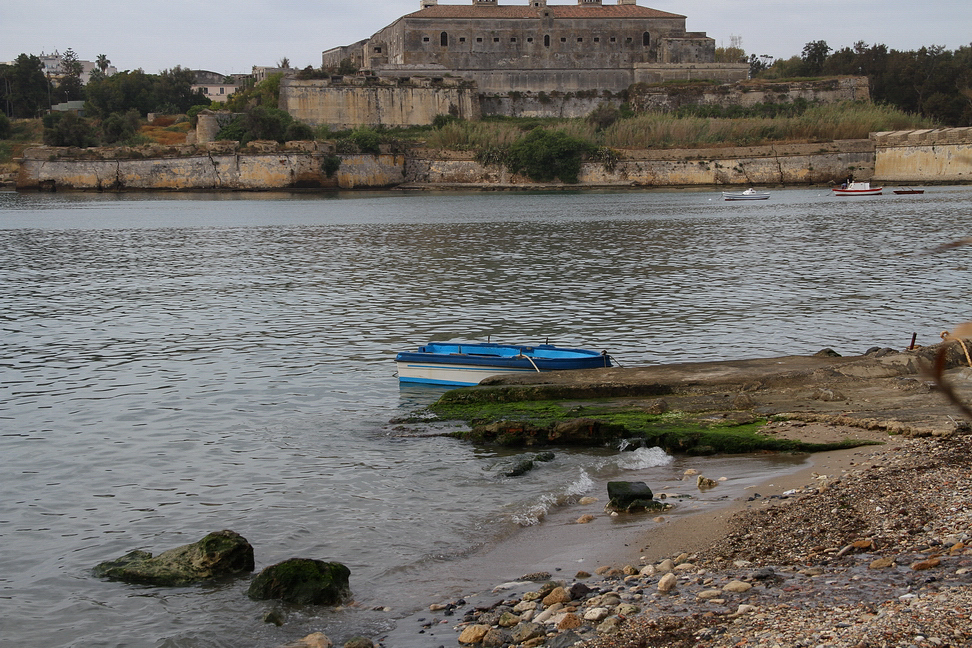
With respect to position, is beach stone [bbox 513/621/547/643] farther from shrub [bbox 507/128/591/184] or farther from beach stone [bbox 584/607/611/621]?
shrub [bbox 507/128/591/184]

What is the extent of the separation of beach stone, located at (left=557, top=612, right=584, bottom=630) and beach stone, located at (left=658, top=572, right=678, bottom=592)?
21.8 inches

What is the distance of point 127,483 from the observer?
831 cm

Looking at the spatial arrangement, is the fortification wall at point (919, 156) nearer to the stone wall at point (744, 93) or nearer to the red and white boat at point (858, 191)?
the red and white boat at point (858, 191)

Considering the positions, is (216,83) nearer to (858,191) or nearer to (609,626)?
(858,191)

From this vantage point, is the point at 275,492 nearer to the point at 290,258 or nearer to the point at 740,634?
the point at 740,634

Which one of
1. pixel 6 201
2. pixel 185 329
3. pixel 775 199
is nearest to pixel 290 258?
pixel 185 329

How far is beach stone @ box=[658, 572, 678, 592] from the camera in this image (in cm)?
488

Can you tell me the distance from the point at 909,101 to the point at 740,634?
7873 centimetres

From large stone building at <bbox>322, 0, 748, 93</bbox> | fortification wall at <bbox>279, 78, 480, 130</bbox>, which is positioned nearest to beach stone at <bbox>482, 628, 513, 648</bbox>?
fortification wall at <bbox>279, 78, 480, 130</bbox>

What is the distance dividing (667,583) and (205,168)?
65.6 meters

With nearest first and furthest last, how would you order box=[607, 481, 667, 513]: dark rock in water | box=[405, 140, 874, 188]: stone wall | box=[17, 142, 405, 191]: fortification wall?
1. box=[607, 481, 667, 513]: dark rock in water
2. box=[405, 140, 874, 188]: stone wall
3. box=[17, 142, 405, 191]: fortification wall

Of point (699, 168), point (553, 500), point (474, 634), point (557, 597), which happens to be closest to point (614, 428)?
point (553, 500)

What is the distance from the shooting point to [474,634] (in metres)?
4.68

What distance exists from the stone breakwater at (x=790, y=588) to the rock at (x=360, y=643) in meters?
0.30
